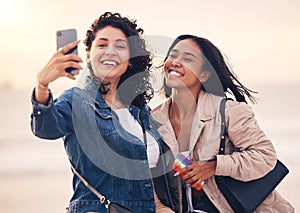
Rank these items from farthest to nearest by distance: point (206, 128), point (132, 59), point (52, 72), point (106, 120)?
point (206, 128), point (132, 59), point (106, 120), point (52, 72)

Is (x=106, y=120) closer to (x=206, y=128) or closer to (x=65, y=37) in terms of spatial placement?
(x=65, y=37)

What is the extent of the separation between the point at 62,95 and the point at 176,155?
0.63 metres

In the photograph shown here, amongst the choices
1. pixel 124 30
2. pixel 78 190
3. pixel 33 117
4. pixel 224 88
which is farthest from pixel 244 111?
pixel 33 117

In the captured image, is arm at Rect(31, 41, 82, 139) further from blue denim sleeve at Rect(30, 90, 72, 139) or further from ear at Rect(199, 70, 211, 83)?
ear at Rect(199, 70, 211, 83)

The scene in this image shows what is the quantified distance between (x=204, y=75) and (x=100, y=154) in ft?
2.34

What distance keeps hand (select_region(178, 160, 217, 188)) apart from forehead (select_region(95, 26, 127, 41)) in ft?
1.82

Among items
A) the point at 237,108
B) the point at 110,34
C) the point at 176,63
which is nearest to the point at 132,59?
the point at 110,34

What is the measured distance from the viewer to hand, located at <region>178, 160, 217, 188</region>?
2484mm

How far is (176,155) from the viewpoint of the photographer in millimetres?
2562

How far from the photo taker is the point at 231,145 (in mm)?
2611

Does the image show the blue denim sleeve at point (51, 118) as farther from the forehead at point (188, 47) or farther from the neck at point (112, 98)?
the forehead at point (188, 47)

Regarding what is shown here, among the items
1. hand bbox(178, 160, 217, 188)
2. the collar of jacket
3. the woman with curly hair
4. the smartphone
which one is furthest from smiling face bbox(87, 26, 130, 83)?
hand bbox(178, 160, 217, 188)

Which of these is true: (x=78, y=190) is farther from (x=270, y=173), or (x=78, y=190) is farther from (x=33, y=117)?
(x=270, y=173)

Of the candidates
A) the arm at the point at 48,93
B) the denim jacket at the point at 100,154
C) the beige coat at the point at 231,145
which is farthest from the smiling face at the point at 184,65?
the arm at the point at 48,93
